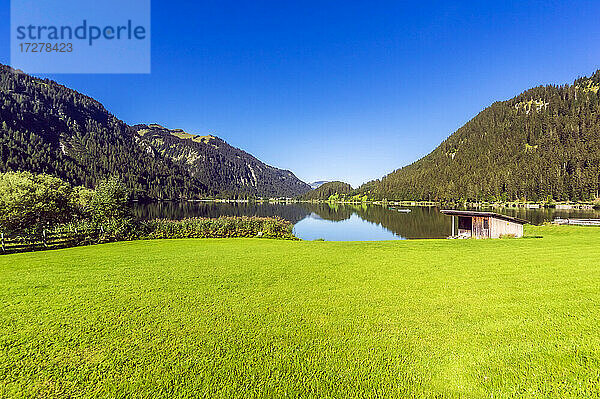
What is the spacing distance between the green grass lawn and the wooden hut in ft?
51.9

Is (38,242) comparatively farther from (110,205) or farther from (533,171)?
(533,171)

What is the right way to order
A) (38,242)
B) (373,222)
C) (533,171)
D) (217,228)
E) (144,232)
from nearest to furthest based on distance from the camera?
(38,242), (144,232), (217,228), (373,222), (533,171)

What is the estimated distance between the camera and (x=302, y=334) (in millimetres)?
5102

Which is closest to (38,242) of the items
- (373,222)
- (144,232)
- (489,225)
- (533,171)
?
(144,232)

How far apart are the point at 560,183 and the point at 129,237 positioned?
158 m

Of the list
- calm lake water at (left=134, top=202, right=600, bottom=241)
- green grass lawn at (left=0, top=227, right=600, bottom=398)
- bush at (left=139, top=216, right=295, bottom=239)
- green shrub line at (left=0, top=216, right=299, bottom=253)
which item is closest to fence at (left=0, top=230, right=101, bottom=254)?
green shrub line at (left=0, top=216, right=299, bottom=253)

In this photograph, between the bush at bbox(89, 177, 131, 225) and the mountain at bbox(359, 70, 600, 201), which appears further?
the mountain at bbox(359, 70, 600, 201)

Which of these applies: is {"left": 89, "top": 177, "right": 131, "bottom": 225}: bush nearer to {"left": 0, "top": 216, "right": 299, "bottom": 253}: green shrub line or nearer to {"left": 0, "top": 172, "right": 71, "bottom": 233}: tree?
{"left": 0, "top": 216, "right": 299, "bottom": 253}: green shrub line

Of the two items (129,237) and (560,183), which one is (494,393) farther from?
(560,183)

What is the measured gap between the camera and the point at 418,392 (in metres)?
3.67

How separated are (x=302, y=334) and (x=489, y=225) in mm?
26607

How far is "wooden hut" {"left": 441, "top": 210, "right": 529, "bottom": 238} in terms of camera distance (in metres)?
22.7

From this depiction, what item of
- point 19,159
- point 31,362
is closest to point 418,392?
point 31,362

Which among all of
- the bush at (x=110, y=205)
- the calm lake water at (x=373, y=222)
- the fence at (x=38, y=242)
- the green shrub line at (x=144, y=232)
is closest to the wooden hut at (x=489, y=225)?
the calm lake water at (x=373, y=222)
